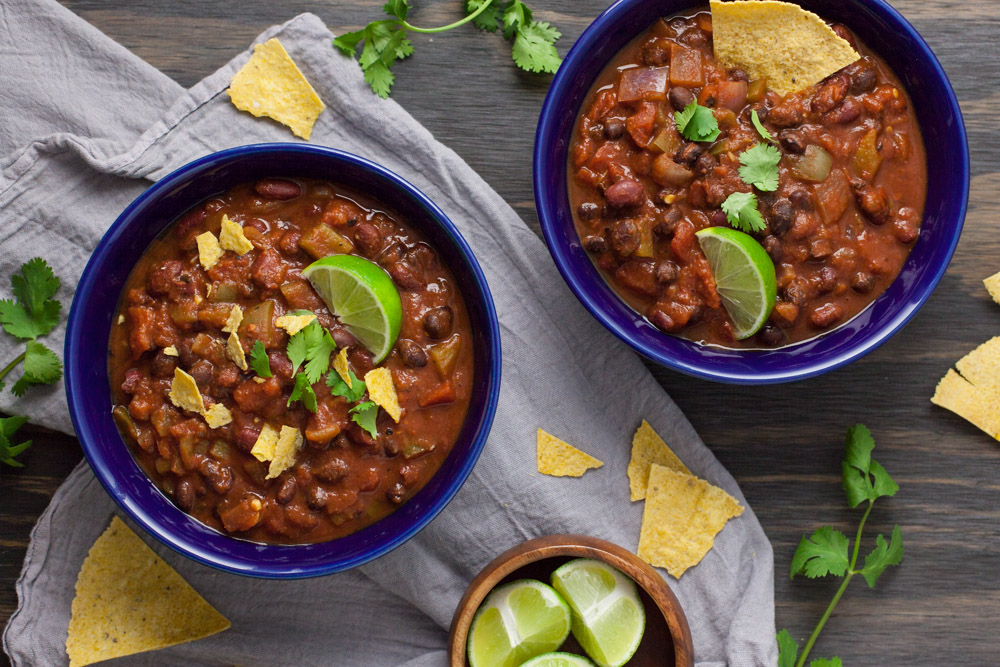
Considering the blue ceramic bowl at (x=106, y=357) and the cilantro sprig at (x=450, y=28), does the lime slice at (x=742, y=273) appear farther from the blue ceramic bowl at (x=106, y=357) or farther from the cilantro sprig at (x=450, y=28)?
the cilantro sprig at (x=450, y=28)

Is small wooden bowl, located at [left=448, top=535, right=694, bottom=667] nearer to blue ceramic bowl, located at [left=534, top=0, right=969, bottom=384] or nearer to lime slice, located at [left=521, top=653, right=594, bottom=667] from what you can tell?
lime slice, located at [left=521, top=653, right=594, bottom=667]

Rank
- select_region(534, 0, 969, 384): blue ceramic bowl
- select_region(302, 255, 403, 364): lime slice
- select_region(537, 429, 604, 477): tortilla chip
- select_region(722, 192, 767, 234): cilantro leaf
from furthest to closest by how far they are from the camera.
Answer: select_region(537, 429, 604, 477): tortilla chip
select_region(534, 0, 969, 384): blue ceramic bowl
select_region(722, 192, 767, 234): cilantro leaf
select_region(302, 255, 403, 364): lime slice

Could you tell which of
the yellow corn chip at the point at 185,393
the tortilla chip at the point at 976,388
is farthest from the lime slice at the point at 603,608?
the tortilla chip at the point at 976,388

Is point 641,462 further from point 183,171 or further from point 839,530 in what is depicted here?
point 183,171

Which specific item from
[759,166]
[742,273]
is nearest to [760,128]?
[759,166]

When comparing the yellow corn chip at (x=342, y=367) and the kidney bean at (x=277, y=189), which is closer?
the yellow corn chip at (x=342, y=367)

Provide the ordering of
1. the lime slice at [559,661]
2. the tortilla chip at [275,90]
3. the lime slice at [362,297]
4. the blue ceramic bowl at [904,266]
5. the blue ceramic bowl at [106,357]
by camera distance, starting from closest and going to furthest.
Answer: the lime slice at [362,297] → the blue ceramic bowl at [106,357] → the blue ceramic bowl at [904,266] → the lime slice at [559,661] → the tortilla chip at [275,90]

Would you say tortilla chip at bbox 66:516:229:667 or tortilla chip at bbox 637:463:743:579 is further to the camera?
tortilla chip at bbox 637:463:743:579

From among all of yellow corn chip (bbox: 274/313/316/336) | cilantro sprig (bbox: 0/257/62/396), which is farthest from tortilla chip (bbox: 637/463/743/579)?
cilantro sprig (bbox: 0/257/62/396)
